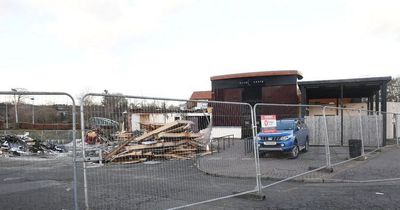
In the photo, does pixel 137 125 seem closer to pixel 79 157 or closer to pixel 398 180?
pixel 79 157

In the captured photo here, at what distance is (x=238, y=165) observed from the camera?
10.8m

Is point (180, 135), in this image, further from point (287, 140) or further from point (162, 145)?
point (287, 140)

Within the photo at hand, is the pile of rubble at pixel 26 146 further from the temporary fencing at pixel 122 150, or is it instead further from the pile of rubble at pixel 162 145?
the pile of rubble at pixel 162 145

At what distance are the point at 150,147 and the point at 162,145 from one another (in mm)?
485

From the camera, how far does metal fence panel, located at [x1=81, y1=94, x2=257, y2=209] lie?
641 centimetres

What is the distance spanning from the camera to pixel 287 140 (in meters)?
18.4

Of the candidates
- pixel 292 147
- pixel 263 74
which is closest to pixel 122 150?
pixel 292 147

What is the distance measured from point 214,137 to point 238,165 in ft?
4.57

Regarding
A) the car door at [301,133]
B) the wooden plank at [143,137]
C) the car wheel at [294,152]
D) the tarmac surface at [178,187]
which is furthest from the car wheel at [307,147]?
the wooden plank at [143,137]

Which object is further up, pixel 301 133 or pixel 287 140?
pixel 301 133

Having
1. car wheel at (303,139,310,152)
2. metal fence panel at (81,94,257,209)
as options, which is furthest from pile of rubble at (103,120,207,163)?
car wheel at (303,139,310,152)

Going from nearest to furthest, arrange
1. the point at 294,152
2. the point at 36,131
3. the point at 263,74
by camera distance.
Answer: the point at 36,131
the point at 294,152
the point at 263,74

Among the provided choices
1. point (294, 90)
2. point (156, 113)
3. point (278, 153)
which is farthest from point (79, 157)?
point (294, 90)

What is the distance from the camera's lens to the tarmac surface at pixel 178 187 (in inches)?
264
